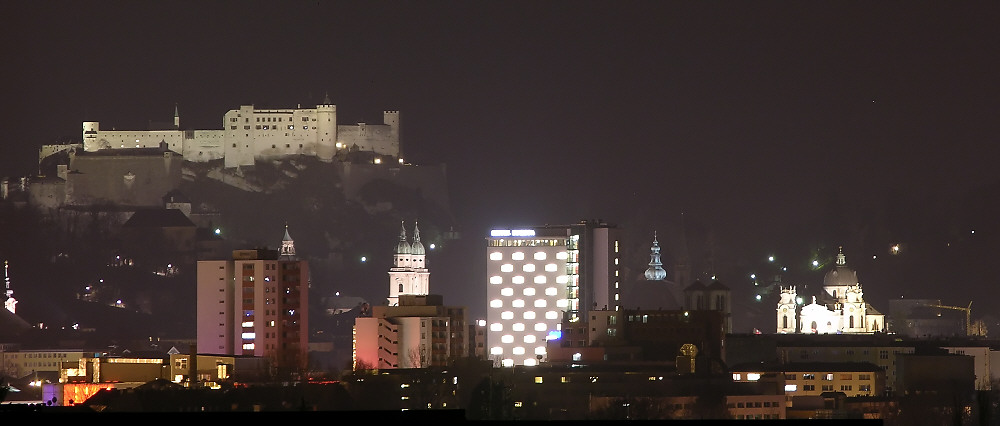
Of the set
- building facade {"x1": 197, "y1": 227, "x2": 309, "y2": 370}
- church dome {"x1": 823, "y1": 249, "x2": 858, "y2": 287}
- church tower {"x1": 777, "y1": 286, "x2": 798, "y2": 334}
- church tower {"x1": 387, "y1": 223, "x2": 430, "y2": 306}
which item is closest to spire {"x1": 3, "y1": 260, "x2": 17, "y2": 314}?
church tower {"x1": 387, "y1": 223, "x2": 430, "y2": 306}

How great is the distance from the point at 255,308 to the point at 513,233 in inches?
605

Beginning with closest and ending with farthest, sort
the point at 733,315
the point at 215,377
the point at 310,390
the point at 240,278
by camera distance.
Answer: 1. the point at 310,390
2. the point at 215,377
3. the point at 240,278
4. the point at 733,315

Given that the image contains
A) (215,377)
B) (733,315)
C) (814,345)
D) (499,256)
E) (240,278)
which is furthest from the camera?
(733,315)

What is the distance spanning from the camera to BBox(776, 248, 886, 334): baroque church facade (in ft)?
196

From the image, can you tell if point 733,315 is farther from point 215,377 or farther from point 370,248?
point 215,377

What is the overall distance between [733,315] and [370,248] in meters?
11.9

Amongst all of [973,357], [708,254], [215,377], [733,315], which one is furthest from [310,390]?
[708,254]

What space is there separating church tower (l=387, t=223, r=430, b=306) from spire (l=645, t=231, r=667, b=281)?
629 cm

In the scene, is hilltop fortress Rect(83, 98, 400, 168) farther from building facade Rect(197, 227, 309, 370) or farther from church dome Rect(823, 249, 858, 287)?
building facade Rect(197, 227, 309, 370)

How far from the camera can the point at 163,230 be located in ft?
225

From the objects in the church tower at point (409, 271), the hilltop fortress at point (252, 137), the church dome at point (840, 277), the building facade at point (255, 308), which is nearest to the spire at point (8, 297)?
the hilltop fortress at point (252, 137)

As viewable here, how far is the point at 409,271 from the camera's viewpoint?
62969mm

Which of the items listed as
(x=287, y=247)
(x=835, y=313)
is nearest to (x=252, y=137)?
(x=287, y=247)

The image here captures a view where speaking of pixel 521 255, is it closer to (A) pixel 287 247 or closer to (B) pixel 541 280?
(B) pixel 541 280
